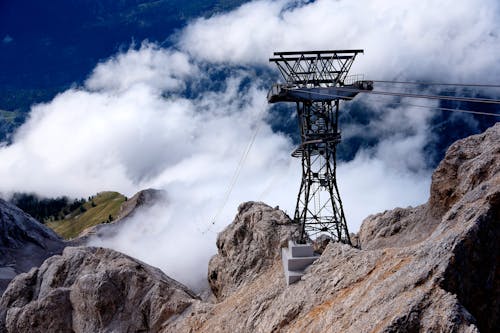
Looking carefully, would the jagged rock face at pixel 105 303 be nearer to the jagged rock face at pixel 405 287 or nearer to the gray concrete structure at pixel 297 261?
the jagged rock face at pixel 405 287

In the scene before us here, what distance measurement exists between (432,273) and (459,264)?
150cm

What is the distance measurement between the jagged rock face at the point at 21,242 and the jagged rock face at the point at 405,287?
85.4m

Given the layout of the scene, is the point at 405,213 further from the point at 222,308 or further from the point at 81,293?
the point at 81,293

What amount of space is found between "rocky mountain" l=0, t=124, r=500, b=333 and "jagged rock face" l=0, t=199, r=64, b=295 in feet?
197

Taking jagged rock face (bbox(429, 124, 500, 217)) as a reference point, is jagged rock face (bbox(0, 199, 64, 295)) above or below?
→ above

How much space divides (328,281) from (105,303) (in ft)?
79.1

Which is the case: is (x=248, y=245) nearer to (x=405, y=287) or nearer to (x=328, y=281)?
(x=328, y=281)

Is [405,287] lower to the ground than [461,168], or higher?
lower

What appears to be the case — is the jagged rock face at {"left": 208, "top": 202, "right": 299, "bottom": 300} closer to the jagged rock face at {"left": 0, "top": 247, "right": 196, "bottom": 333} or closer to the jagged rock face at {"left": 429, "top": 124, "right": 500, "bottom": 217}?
the jagged rock face at {"left": 0, "top": 247, "right": 196, "bottom": 333}

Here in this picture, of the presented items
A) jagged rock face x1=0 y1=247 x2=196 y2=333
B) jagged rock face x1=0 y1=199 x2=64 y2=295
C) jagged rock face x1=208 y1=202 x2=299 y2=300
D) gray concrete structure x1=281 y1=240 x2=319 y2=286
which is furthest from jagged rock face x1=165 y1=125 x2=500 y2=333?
jagged rock face x1=0 y1=199 x2=64 y2=295

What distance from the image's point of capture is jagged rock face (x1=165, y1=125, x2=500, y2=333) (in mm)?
20172

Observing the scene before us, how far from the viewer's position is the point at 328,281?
2873 centimetres

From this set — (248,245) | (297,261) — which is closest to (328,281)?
(297,261)

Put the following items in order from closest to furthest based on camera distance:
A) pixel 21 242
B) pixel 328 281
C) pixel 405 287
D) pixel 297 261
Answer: pixel 405 287, pixel 328 281, pixel 297 261, pixel 21 242
